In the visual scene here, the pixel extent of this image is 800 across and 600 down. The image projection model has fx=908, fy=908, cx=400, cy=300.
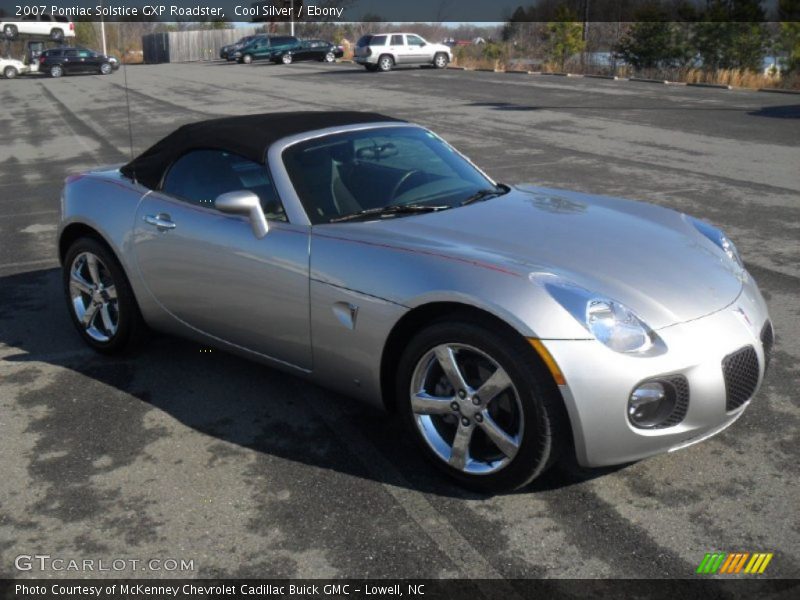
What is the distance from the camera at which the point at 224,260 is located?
460 cm

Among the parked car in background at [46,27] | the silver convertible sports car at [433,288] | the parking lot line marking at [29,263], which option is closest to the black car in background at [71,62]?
the parked car in background at [46,27]

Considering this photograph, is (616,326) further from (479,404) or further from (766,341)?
(766,341)

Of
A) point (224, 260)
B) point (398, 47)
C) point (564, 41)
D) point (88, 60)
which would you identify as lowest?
point (224, 260)

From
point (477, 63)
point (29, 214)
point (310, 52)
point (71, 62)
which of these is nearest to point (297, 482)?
point (29, 214)

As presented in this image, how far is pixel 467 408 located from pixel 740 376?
3.61 feet

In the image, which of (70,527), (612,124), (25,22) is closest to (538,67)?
(612,124)

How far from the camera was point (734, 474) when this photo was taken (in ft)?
12.8

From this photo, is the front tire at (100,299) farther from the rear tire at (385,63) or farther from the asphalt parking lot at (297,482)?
the rear tire at (385,63)

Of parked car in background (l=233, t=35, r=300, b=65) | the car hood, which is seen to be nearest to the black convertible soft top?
the car hood

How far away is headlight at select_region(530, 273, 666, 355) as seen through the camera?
3467 mm

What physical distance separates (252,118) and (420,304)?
2.12 metres

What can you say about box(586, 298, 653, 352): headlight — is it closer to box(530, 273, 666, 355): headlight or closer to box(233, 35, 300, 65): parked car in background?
box(530, 273, 666, 355): headlight

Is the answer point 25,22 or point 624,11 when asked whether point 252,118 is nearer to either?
point 624,11

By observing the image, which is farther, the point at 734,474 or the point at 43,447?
the point at 43,447
